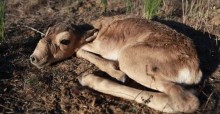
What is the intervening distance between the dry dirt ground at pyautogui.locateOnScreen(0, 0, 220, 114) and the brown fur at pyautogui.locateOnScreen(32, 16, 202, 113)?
148 mm

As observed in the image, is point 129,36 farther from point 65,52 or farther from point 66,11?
point 66,11

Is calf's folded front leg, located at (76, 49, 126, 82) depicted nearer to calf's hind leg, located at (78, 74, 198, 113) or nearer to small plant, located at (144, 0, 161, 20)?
calf's hind leg, located at (78, 74, 198, 113)

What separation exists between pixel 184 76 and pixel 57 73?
1.86 m

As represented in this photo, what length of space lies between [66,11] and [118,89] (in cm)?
318

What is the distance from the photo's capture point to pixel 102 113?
203 inches

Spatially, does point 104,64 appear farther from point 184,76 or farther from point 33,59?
point 184,76

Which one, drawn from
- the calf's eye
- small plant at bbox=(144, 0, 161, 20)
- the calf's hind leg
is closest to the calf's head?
the calf's eye

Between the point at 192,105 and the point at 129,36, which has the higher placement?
the point at 129,36

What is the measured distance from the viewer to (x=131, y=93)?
5.39 metres

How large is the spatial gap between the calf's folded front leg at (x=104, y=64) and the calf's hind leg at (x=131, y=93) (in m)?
0.25

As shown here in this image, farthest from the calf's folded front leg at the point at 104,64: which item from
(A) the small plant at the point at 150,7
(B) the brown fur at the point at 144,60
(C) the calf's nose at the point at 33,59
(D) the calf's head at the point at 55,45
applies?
(A) the small plant at the point at 150,7

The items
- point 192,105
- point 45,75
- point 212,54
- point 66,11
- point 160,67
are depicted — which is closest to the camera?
point 192,105

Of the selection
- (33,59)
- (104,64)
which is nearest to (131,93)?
(104,64)

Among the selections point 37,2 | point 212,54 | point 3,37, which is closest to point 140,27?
point 212,54
